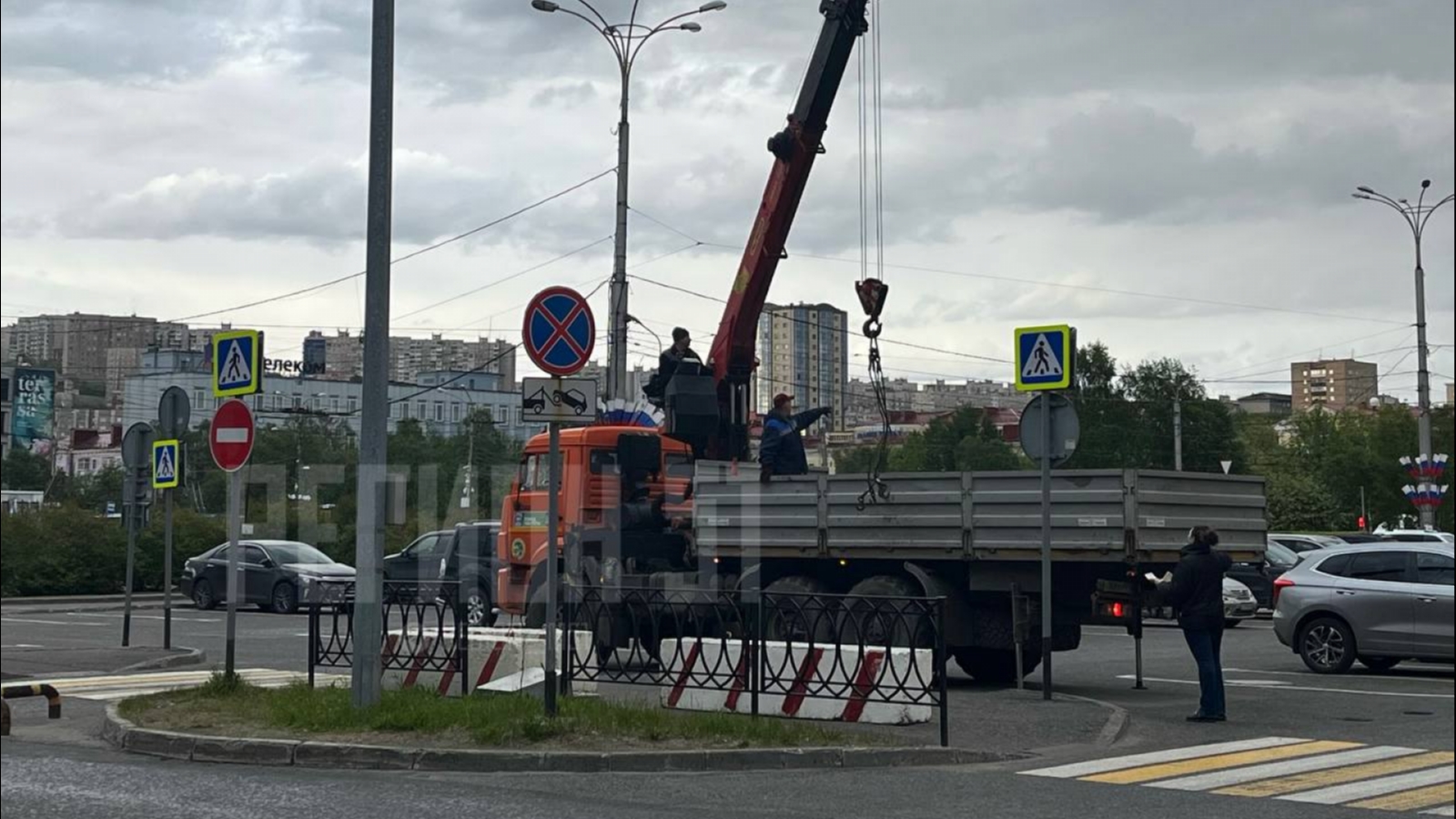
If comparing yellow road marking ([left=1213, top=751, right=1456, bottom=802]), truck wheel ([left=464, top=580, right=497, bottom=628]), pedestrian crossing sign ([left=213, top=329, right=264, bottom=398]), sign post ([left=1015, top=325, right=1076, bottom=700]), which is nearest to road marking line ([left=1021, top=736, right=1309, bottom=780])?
yellow road marking ([left=1213, top=751, right=1456, bottom=802])

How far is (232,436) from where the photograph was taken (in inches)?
617

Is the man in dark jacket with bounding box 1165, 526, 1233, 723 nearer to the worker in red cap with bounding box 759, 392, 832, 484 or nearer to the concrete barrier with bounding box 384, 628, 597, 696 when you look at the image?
the worker in red cap with bounding box 759, 392, 832, 484

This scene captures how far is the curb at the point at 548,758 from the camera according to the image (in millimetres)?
10766

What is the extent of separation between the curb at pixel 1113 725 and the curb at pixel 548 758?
1.15 meters

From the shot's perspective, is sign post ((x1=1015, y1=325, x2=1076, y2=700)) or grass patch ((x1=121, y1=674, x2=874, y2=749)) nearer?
Answer: grass patch ((x1=121, y1=674, x2=874, y2=749))

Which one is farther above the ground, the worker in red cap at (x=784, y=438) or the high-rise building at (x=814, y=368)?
the high-rise building at (x=814, y=368)

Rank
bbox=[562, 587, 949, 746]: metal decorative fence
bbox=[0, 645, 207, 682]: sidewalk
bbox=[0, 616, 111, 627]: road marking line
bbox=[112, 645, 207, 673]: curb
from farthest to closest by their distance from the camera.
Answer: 1. bbox=[0, 616, 111, 627]: road marking line
2. bbox=[112, 645, 207, 673]: curb
3. bbox=[0, 645, 207, 682]: sidewalk
4. bbox=[562, 587, 949, 746]: metal decorative fence

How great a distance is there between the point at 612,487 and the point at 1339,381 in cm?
1033

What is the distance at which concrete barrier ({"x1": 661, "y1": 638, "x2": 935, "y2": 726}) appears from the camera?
12.4 metres

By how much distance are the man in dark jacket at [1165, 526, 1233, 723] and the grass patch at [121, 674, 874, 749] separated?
139 inches

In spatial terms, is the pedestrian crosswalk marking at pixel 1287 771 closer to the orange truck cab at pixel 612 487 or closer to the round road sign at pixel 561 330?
the round road sign at pixel 561 330

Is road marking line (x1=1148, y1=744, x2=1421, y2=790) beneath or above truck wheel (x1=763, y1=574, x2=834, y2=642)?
beneath

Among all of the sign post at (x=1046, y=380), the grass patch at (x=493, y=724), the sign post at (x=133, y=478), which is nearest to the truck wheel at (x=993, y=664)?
the sign post at (x=1046, y=380)

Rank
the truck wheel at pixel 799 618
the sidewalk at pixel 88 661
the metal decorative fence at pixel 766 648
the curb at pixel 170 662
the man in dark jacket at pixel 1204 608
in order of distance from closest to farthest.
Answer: the metal decorative fence at pixel 766 648
the truck wheel at pixel 799 618
the man in dark jacket at pixel 1204 608
the sidewalk at pixel 88 661
the curb at pixel 170 662
